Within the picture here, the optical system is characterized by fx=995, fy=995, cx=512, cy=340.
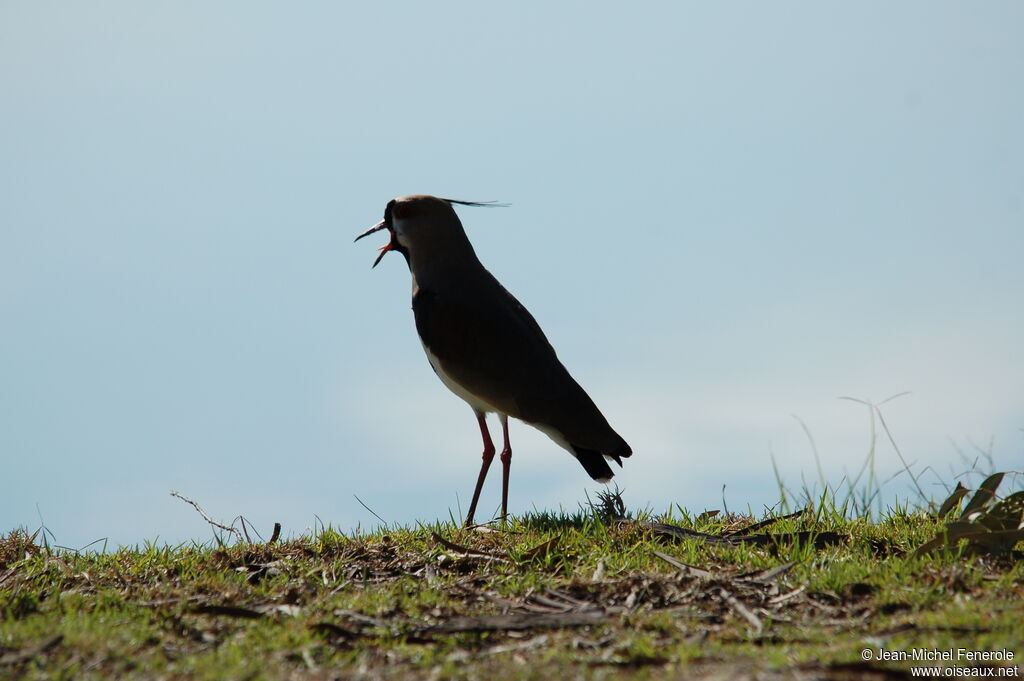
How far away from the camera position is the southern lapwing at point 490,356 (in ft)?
21.8

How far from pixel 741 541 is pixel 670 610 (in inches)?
51.0

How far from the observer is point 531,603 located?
439cm

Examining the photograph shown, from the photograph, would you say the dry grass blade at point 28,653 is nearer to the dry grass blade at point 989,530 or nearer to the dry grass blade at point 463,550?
the dry grass blade at point 463,550

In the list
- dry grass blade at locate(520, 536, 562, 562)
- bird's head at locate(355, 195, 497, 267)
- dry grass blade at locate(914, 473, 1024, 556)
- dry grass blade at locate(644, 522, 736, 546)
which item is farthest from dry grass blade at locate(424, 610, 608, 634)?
bird's head at locate(355, 195, 497, 267)

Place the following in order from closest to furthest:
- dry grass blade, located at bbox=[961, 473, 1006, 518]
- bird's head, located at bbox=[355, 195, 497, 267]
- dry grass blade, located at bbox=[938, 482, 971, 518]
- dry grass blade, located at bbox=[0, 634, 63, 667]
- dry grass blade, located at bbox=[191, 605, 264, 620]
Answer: dry grass blade, located at bbox=[0, 634, 63, 667] < dry grass blade, located at bbox=[191, 605, 264, 620] < dry grass blade, located at bbox=[961, 473, 1006, 518] < dry grass blade, located at bbox=[938, 482, 971, 518] < bird's head, located at bbox=[355, 195, 497, 267]

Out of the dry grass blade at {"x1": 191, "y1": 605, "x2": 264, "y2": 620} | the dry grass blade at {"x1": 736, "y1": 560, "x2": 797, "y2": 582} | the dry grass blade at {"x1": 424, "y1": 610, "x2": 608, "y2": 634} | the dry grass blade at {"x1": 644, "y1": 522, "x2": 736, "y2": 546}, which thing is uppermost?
the dry grass blade at {"x1": 644, "y1": 522, "x2": 736, "y2": 546}

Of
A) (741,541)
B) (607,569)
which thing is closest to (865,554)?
(741,541)

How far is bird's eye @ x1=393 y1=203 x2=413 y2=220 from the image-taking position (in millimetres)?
7258

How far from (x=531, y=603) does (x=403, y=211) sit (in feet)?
12.1

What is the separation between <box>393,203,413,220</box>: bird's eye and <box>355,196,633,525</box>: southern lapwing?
0.10 meters

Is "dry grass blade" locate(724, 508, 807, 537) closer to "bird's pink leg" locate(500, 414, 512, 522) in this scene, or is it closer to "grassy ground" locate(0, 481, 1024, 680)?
"grassy ground" locate(0, 481, 1024, 680)

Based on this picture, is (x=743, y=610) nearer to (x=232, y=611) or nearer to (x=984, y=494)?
(x=984, y=494)

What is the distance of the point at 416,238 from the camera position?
721 cm

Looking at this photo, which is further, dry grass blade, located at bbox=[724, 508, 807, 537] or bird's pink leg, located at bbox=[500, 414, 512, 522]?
bird's pink leg, located at bbox=[500, 414, 512, 522]
